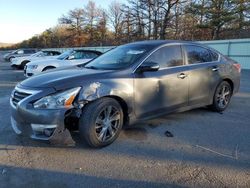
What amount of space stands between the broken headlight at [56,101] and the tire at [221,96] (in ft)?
11.0

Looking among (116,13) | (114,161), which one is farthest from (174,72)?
(116,13)

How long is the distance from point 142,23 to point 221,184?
4121 cm

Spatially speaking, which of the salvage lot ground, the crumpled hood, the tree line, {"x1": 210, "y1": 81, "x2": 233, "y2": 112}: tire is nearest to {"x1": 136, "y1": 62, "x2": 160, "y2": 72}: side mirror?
the crumpled hood

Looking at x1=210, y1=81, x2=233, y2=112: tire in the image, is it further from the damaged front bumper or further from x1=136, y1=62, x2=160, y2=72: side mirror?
the damaged front bumper

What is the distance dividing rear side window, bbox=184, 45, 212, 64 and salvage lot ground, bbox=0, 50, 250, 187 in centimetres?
125

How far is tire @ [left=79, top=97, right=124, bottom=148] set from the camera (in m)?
3.85

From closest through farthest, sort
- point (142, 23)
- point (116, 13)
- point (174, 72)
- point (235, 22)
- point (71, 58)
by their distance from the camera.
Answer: point (174, 72) → point (71, 58) → point (235, 22) → point (142, 23) → point (116, 13)

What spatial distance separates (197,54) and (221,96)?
1177 mm

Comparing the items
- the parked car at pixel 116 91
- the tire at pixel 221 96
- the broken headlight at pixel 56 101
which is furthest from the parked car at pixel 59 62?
the broken headlight at pixel 56 101

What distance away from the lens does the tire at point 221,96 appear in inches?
232

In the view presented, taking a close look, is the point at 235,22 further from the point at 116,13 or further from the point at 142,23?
the point at 116,13

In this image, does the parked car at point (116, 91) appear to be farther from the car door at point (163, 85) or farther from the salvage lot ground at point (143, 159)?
the salvage lot ground at point (143, 159)

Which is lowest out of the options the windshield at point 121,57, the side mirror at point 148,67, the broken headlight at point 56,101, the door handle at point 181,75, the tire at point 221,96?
the tire at point 221,96

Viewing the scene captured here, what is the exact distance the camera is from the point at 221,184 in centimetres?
313
